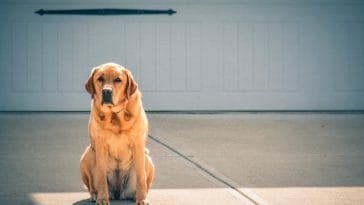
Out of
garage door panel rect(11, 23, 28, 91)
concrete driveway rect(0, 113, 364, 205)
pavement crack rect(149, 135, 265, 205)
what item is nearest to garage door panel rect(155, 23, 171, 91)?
concrete driveway rect(0, 113, 364, 205)

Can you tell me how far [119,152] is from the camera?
15.7ft

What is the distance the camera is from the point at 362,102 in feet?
35.2

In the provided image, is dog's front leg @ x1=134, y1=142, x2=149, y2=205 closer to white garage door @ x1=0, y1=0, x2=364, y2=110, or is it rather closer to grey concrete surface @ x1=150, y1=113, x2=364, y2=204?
grey concrete surface @ x1=150, y1=113, x2=364, y2=204

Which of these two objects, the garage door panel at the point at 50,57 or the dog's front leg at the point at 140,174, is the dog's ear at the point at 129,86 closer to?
the dog's front leg at the point at 140,174

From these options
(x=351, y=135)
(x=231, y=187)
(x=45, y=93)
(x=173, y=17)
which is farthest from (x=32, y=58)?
(x=231, y=187)

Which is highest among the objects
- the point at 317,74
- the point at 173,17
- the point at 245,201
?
the point at 173,17

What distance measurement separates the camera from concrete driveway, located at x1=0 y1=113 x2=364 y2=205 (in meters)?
5.21

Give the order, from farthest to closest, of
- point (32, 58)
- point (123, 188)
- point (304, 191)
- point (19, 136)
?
point (32, 58)
point (19, 136)
point (304, 191)
point (123, 188)

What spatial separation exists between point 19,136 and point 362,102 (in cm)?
471

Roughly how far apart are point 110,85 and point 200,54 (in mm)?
6056

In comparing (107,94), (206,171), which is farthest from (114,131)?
(206,171)

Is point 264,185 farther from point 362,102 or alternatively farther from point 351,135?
point 362,102

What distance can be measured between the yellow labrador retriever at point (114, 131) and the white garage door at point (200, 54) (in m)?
5.72

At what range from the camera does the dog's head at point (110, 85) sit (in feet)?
15.2
